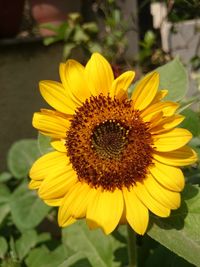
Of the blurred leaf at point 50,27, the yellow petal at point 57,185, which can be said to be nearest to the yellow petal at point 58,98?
the yellow petal at point 57,185

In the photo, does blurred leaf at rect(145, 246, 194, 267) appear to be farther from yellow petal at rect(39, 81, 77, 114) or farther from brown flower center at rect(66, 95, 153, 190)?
yellow petal at rect(39, 81, 77, 114)

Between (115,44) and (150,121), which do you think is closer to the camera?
(150,121)

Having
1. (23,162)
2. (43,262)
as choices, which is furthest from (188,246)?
(23,162)

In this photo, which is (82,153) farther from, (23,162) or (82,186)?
(23,162)

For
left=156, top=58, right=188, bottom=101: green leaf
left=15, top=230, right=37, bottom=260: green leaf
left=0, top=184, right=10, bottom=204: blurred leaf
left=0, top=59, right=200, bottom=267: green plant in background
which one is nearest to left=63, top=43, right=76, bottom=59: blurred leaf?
left=0, top=59, right=200, bottom=267: green plant in background

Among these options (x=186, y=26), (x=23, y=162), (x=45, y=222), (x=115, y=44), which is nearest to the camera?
(x=23, y=162)

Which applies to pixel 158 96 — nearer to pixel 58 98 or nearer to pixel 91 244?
pixel 58 98

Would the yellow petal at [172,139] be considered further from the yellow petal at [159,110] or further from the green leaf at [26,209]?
the green leaf at [26,209]
